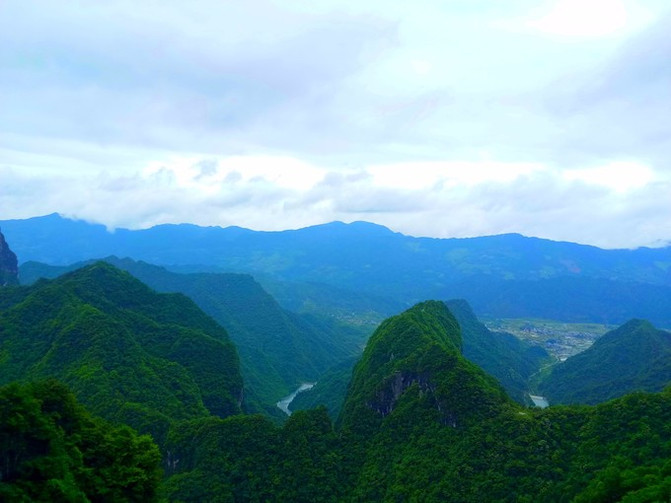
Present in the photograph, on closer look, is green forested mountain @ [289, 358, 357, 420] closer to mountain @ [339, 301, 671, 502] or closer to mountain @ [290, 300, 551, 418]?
mountain @ [290, 300, 551, 418]

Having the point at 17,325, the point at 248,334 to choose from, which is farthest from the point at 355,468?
the point at 248,334

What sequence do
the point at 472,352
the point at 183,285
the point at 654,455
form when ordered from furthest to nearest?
the point at 183,285 → the point at 472,352 → the point at 654,455

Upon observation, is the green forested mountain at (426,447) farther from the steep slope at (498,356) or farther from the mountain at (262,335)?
the steep slope at (498,356)

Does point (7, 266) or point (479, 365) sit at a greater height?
point (7, 266)

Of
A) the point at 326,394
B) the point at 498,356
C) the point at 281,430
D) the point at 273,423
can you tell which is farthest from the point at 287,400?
the point at 281,430

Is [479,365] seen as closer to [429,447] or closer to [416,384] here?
[416,384]

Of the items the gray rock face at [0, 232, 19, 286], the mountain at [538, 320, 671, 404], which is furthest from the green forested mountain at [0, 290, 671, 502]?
the mountain at [538, 320, 671, 404]

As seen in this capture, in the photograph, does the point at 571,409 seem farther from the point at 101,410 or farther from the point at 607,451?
the point at 101,410
